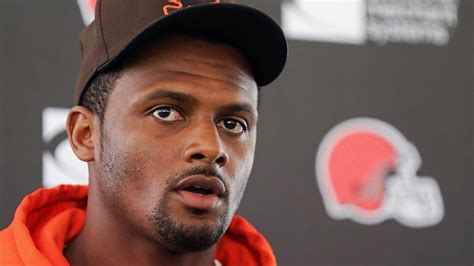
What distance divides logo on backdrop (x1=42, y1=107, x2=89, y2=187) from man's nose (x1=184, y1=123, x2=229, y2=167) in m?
0.52

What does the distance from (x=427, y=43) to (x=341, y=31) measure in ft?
0.78

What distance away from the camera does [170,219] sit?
2.44 feet

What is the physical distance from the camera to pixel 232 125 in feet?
2.72

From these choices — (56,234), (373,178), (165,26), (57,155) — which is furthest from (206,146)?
(373,178)

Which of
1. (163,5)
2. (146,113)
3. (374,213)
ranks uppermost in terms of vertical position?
(163,5)

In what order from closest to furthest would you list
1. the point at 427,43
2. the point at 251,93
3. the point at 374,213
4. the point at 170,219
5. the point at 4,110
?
1. the point at 170,219
2. the point at 251,93
3. the point at 4,110
4. the point at 374,213
5. the point at 427,43

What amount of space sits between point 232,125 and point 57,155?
502mm

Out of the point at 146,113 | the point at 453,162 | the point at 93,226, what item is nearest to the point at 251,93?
the point at 146,113

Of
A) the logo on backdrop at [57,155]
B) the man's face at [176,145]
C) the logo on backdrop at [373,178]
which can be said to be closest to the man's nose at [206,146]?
the man's face at [176,145]

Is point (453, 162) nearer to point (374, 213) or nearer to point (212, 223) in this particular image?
point (374, 213)

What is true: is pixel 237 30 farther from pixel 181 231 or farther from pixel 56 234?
pixel 56 234

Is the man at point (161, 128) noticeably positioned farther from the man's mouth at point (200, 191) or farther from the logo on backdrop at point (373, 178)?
the logo on backdrop at point (373, 178)

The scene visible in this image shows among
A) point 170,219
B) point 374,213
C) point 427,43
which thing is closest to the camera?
point 170,219

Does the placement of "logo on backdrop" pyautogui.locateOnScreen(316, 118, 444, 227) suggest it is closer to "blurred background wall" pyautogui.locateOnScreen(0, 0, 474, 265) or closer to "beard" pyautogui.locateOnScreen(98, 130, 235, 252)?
"blurred background wall" pyautogui.locateOnScreen(0, 0, 474, 265)
